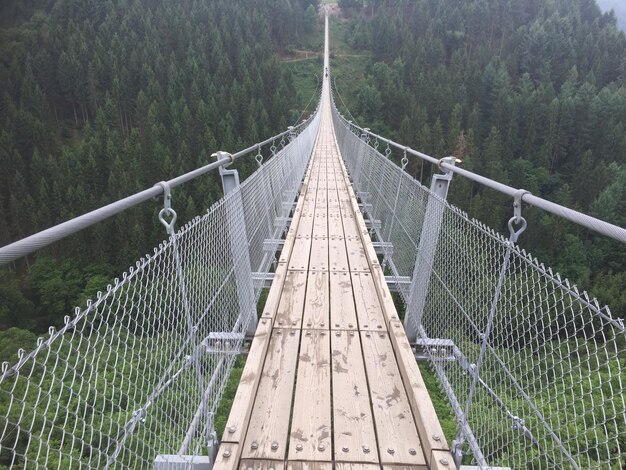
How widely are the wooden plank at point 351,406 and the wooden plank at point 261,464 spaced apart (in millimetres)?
230

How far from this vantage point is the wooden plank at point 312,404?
1.84m

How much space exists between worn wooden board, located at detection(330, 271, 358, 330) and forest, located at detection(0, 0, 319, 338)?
20350mm

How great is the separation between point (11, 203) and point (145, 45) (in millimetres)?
28923

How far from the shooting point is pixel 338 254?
4117 millimetres

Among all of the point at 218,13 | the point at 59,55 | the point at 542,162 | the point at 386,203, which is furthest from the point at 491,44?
the point at 386,203

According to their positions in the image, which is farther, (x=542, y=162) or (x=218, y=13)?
(x=218, y=13)

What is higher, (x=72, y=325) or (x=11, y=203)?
(x=72, y=325)

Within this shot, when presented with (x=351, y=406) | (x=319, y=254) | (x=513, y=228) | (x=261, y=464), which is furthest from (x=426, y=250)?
(x=261, y=464)

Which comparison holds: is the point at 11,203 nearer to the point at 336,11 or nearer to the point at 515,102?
the point at 515,102

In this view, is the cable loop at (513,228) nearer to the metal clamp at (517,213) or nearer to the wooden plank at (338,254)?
the metal clamp at (517,213)

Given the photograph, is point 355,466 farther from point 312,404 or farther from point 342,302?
point 342,302

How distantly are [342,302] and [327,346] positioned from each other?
588 millimetres

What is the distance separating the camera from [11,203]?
3153 centimetres

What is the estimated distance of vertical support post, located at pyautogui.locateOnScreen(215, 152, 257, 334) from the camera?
2.54 meters
